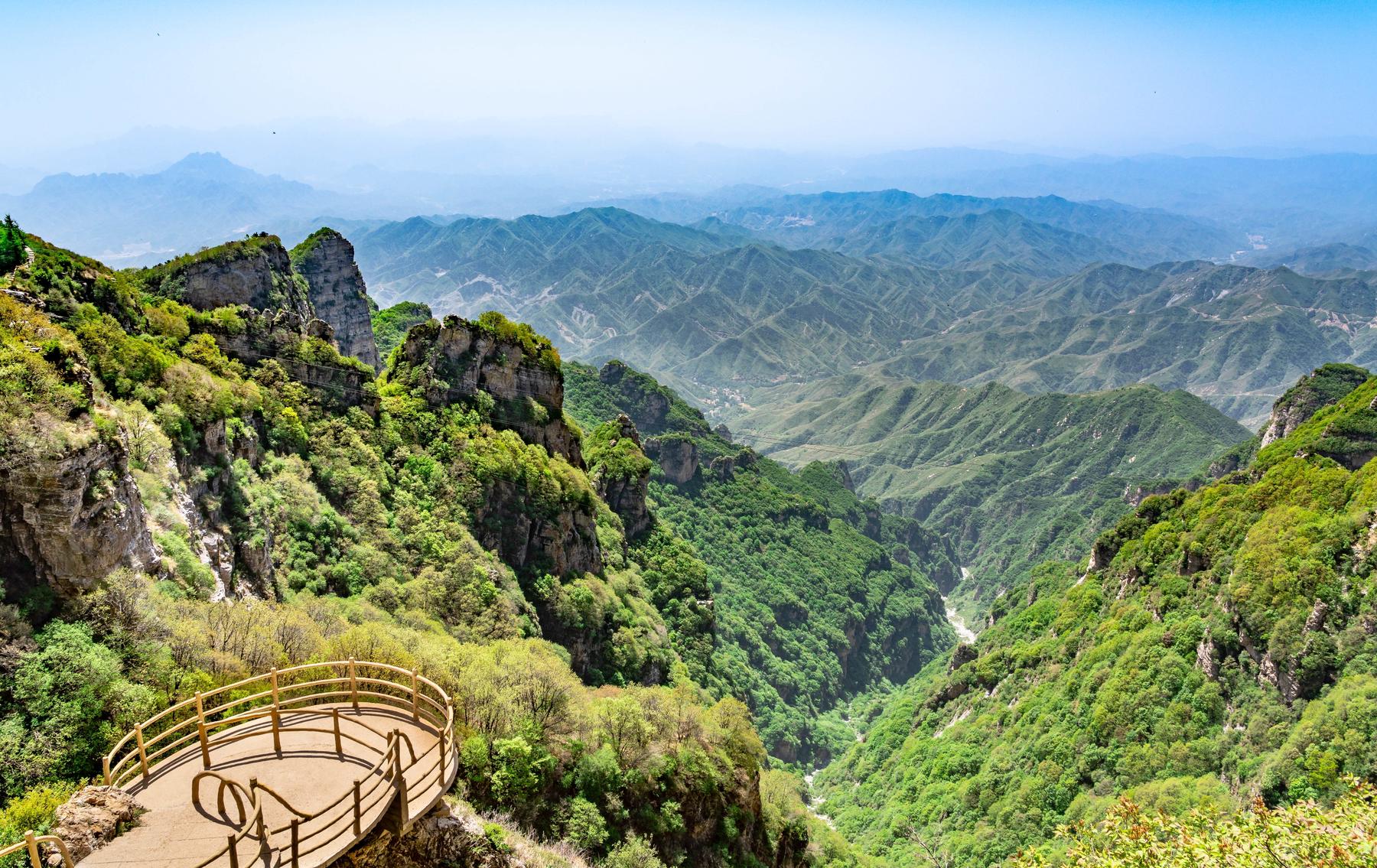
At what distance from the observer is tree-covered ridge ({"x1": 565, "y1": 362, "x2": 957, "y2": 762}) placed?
316ft

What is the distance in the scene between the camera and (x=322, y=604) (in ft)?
102

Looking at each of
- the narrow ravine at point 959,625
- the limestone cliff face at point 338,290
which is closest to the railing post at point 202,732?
the limestone cliff face at point 338,290

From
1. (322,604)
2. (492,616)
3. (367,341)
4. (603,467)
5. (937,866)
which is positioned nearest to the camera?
(322,604)

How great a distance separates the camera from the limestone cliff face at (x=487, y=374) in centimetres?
5438

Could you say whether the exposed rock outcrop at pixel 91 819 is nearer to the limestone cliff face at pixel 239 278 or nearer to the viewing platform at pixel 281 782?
the viewing platform at pixel 281 782

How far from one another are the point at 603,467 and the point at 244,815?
6303 cm

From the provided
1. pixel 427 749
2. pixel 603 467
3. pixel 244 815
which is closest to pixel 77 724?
pixel 244 815

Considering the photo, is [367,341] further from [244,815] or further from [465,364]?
[244,815]

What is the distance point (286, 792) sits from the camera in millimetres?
13344

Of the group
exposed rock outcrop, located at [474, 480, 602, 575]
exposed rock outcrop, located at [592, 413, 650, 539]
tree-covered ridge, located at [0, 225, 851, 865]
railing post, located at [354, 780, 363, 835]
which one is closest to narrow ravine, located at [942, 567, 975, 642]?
exposed rock outcrop, located at [592, 413, 650, 539]

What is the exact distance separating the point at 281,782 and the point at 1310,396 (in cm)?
12247

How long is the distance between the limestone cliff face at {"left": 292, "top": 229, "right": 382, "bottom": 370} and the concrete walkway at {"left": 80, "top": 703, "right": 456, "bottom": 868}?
69.9 m

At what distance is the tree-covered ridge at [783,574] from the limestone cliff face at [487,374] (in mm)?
32318

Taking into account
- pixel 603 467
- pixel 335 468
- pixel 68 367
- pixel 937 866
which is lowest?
pixel 937 866
